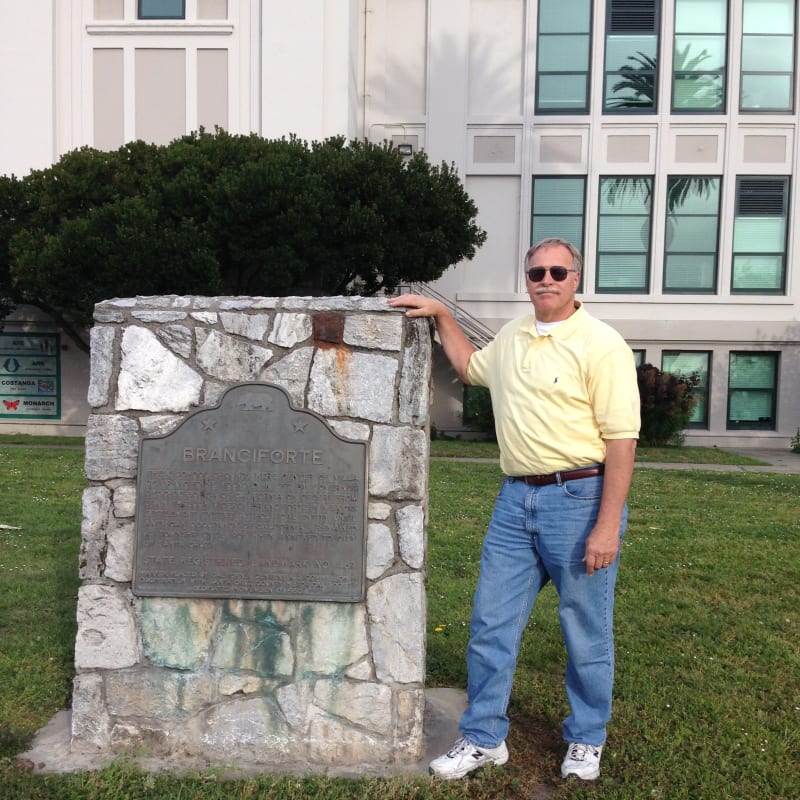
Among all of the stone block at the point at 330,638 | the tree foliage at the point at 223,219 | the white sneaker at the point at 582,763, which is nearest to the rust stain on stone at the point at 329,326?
the stone block at the point at 330,638

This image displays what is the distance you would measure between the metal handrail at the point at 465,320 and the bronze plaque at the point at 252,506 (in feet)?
47.6

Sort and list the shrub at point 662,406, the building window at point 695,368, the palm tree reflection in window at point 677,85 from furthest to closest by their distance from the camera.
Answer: the building window at point 695,368, the palm tree reflection in window at point 677,85, the shrub at point 662,406

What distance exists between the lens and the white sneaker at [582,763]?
10.5 ft

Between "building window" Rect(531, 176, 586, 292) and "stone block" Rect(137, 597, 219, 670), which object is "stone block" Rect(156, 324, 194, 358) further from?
"building window" Rect(531, 176, 586, 292)

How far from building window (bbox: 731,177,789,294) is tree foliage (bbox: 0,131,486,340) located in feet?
22.3

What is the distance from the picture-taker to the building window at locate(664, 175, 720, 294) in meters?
18.3

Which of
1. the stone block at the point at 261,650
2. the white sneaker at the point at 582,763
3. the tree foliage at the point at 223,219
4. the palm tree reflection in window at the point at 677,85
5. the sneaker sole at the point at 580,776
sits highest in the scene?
the palm tree reflection in window at the point at 677,85

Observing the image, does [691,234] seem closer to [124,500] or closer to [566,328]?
[566,328]

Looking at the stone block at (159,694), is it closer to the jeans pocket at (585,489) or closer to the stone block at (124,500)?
the stone block at (124,500)

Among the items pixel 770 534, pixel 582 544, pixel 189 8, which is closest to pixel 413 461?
pixel 582 544

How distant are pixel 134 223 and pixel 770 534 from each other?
1096 cm

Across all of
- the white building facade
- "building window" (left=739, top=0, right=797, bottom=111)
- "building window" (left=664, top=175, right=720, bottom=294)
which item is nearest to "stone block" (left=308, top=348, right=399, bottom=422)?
the white building facade

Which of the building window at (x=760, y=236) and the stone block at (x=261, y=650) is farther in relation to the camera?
the building window at (x=760, y=236)

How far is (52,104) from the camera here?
683 inches
